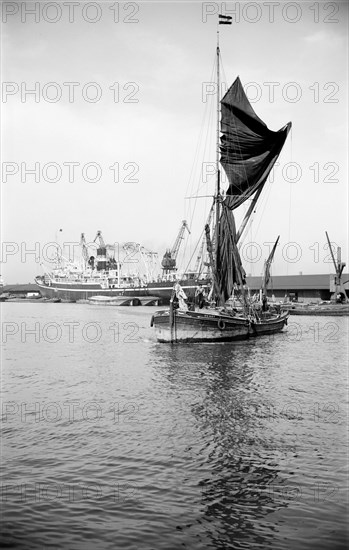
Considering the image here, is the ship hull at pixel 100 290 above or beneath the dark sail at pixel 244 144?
beneath

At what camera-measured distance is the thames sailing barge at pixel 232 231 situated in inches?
1382

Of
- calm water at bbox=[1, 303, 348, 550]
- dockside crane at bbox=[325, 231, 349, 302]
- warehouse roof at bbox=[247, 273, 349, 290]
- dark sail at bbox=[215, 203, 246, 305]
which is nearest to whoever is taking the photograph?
calm water at bbox=[1, 303, 348, 550]

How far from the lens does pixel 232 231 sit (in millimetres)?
41188

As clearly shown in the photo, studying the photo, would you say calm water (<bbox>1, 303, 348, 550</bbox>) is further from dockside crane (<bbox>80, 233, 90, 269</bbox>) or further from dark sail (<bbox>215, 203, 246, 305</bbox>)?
dockside crane (<bbox>80, 233, 90, 269</bbox>)

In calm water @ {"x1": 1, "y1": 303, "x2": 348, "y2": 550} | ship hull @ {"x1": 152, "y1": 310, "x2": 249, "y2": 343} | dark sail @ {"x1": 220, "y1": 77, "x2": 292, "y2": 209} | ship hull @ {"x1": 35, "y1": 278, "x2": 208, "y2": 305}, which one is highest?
dark sail @ {"x1": 220, "y1": 77, "x2": 292, "y2": 209}

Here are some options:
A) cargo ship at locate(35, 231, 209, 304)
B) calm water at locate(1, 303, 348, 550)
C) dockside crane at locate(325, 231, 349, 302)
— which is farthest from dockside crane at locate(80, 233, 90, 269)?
calm water at locate(1, 303, 348, 550)

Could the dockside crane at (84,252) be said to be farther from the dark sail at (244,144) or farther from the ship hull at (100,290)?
the dark sail at (244,144)

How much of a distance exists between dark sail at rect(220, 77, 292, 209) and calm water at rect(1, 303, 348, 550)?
23823 mm

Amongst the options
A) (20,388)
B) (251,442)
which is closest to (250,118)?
(20,388)

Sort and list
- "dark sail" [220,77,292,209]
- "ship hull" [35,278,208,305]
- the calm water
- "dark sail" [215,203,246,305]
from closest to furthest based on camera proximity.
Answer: the calm water < "dark sail" [215,203,246,305] < "dark sail" [220,77,292,209] < "ship hull" [35,278,208,305]

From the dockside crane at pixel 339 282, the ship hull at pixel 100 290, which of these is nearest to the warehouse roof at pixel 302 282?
the dockside crane at pixel 339 282

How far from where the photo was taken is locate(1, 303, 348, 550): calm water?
8844 mm

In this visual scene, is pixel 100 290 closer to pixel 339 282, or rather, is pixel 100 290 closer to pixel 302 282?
pixel 302 282

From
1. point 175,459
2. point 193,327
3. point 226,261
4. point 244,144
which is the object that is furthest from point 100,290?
point 175,459
